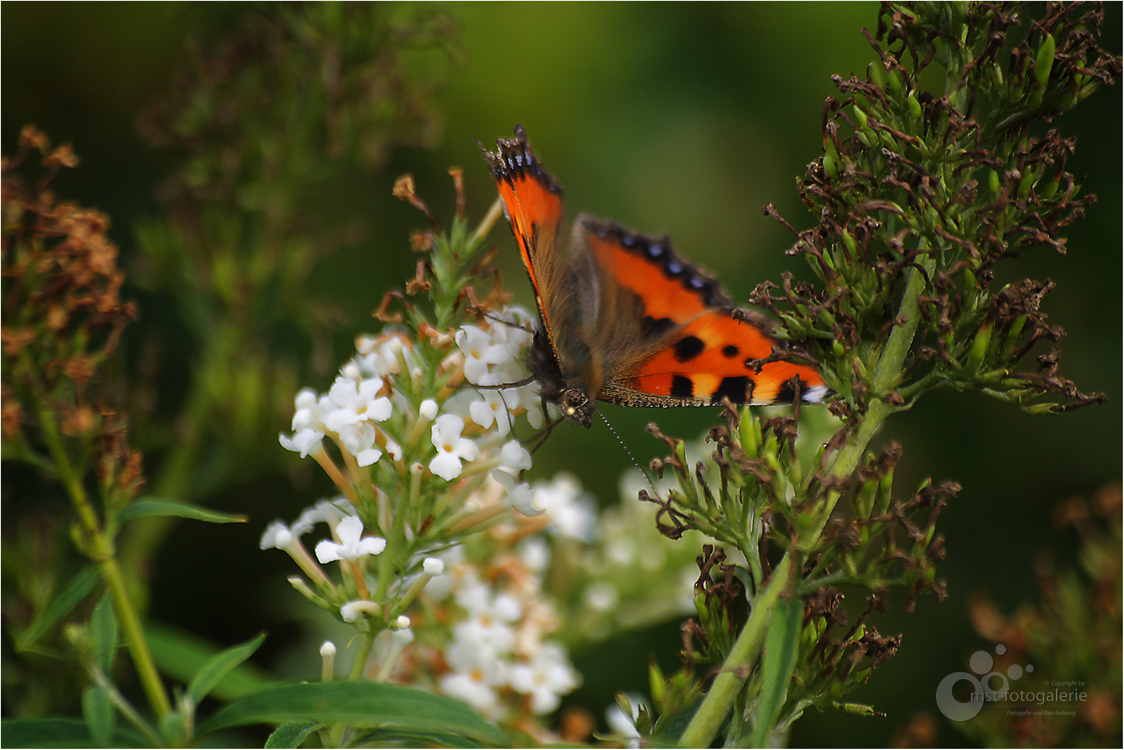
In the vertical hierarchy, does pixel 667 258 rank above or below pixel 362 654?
above

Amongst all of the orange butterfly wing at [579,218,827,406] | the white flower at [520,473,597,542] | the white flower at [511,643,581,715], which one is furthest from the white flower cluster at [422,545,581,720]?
the orange butterfly wing at [579,218,827,406]

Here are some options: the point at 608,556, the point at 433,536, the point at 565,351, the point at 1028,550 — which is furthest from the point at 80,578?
the point at 1028,550

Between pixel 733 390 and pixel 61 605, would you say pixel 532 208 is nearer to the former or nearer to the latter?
pixel 733 390

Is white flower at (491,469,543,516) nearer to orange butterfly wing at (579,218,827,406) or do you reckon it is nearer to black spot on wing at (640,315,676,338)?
orange butterfly wing at (579,218,827,406)

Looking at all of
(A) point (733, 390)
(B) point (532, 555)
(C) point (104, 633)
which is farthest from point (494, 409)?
(B) point (532, 555)

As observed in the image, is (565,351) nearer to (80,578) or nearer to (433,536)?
(433,536)

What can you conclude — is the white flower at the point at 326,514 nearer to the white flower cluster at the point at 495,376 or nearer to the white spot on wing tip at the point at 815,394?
the white flower cluster at the point at 495,376
